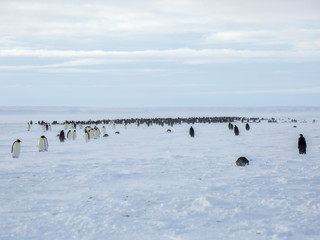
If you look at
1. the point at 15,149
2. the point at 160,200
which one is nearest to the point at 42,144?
the point at 15,149

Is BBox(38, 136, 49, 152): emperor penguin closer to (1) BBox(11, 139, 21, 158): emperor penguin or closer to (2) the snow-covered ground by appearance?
(1) BBox(11, 139, 21, 158): emperor penguin

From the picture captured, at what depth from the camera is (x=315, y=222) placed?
21.5ft

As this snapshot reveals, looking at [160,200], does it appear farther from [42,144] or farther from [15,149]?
[42,144]

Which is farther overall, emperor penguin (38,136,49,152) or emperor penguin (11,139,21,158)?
emperor penguin (38,136,49,152)

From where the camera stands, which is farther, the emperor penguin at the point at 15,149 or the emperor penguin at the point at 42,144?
the emperor penguin at the point at 42,144

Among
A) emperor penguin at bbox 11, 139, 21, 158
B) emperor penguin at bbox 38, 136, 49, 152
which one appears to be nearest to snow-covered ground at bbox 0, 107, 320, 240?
emperor penguin at bbox 11, 139, 21, 158

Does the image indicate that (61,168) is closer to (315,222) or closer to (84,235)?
(84,235)

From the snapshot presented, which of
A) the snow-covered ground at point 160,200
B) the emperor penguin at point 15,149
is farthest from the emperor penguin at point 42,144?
the snow-covered ground at point 160,200

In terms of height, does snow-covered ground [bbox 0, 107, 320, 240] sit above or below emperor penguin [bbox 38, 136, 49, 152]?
below

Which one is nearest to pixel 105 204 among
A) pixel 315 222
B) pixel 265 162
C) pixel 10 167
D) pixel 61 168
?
pixel 315 222

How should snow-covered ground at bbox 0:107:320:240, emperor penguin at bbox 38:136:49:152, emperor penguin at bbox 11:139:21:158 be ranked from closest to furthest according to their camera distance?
snow-covered ground at bbox 0:107:320:240
emperor penguin at bbox 11:139:21:158
emperor penguin at bbox 38:136:49:152

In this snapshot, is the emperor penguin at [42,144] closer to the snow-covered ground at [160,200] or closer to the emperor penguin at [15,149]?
the emperor penguin at [15,149]

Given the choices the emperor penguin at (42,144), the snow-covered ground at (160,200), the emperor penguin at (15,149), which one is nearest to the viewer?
the snow-covered ground at (160,200)

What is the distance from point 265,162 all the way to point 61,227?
9.04 m
